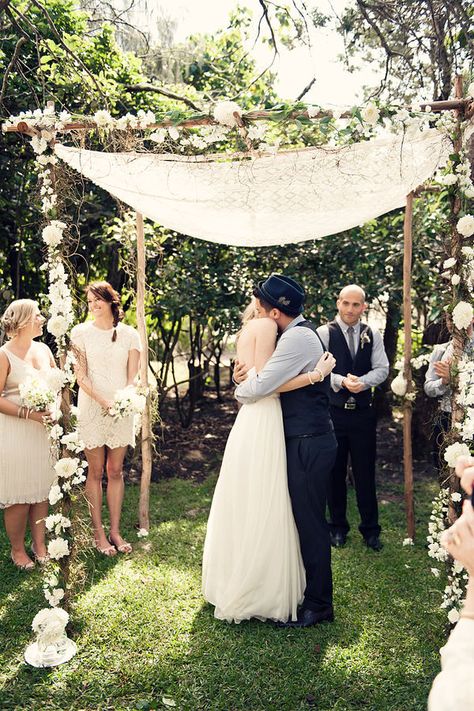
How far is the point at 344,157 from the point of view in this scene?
4156 millimetres

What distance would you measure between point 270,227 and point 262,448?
1.77 m

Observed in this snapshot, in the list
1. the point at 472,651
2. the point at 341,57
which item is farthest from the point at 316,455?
the point at 341,57

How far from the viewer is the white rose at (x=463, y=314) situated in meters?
3.56

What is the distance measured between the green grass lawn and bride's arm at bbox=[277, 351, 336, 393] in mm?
1461

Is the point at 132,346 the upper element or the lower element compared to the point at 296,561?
upper

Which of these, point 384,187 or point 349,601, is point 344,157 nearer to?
point 384,187

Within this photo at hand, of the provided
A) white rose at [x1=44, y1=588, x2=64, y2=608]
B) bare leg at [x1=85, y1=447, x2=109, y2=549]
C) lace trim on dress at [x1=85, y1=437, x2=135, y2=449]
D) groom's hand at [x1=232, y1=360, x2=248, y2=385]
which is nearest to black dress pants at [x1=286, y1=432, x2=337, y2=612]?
groom's hand at [x1=232, y1=360, x2=248, y2=385]

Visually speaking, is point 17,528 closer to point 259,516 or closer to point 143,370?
point 143,370

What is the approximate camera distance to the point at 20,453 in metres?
4.54

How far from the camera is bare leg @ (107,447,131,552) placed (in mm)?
5012

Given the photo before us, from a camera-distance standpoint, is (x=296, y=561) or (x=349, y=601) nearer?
(x=296, y=561)

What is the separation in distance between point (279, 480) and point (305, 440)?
0.95ft

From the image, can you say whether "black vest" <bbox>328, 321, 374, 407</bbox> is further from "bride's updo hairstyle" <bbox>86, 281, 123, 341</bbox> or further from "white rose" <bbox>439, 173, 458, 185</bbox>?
"white rose" <bbox>439, 173, 458, 185</bbox>

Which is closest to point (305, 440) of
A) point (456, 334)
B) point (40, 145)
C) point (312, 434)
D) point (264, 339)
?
point (312, 434)
